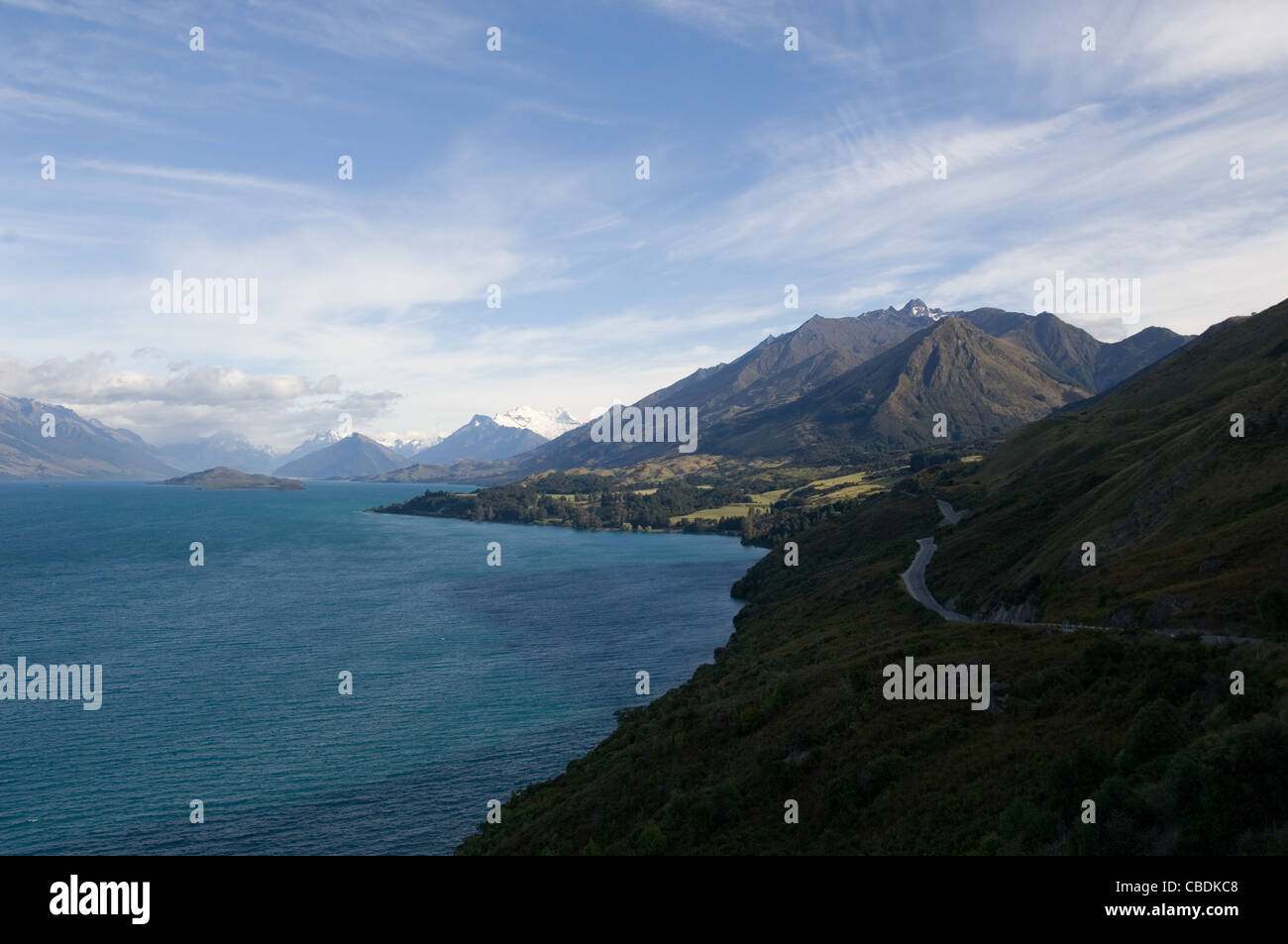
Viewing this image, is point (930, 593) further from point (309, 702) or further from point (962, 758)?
point (309, 702)

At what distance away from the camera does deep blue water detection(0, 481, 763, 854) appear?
60312 millimetres

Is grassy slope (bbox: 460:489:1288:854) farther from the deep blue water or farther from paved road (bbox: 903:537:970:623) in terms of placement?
paved road (bbox: 903:537:970:623)

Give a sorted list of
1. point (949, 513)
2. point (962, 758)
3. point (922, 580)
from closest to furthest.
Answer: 1. point (962, 758)
2. point (922, 580)
3. point (949, 513)

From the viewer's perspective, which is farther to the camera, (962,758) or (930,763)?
(930,763)

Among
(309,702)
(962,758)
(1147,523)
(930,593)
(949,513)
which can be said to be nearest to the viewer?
(962,758)

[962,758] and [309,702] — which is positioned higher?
[962,758]

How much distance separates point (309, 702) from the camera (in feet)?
291

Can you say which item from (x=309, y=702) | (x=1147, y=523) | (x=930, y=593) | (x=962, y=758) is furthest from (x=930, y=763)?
(x=309, y=702)

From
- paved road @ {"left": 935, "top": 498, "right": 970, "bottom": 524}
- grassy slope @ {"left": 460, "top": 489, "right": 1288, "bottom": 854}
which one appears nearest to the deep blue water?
grassy slope @ {"left": 460, "top": 489, "right": 1288, "bottom": 854}
